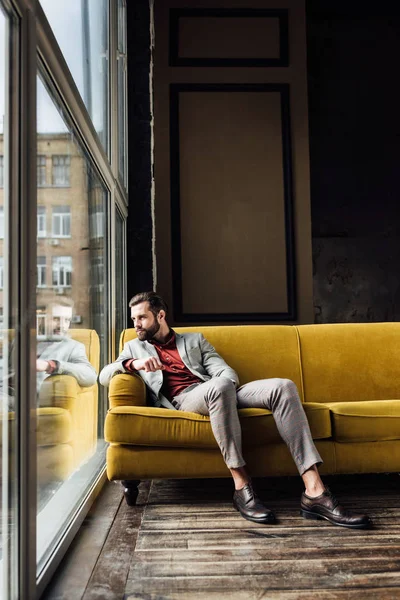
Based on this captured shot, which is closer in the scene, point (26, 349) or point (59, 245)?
point (26, 349)

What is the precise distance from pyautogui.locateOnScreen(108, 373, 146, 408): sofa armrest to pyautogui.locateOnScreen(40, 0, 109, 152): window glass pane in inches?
53.0

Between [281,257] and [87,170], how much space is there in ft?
7.27

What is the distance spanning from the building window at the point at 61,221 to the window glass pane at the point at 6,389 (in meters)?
0.64

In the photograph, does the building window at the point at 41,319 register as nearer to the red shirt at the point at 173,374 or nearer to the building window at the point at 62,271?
the building window at the point at 62,271

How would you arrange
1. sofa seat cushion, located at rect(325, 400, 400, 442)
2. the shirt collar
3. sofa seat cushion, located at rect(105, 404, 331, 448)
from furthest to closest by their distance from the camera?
the shirt collar
sofa seat cushion, located at rect(325, 400, 400, 442)
sofa seat cushion, located at rect(105, 404, 331, 448)

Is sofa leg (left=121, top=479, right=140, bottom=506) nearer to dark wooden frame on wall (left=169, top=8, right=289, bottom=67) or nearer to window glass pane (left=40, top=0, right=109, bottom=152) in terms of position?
window glass pane (left=40, top=0, right=109, bottom=152)

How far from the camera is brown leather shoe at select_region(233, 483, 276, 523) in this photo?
7.55 ft

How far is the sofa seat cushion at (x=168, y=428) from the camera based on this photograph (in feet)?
8.36

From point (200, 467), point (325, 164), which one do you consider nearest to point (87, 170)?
point (200, 467)

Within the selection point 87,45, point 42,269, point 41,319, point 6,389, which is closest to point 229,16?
point 87,45

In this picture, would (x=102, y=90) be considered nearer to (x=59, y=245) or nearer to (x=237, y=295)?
(x=59, y=245)

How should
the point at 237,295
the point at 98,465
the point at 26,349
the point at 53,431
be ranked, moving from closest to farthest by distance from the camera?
the point at 26,349 → the point at 53,431 → the point at 98,465 → the point at 237,295

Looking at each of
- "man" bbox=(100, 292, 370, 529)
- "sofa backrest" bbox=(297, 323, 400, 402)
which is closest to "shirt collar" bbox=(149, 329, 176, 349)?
"man" bbox=(100, 292, 370, 529)

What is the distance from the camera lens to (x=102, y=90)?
3258 mm
